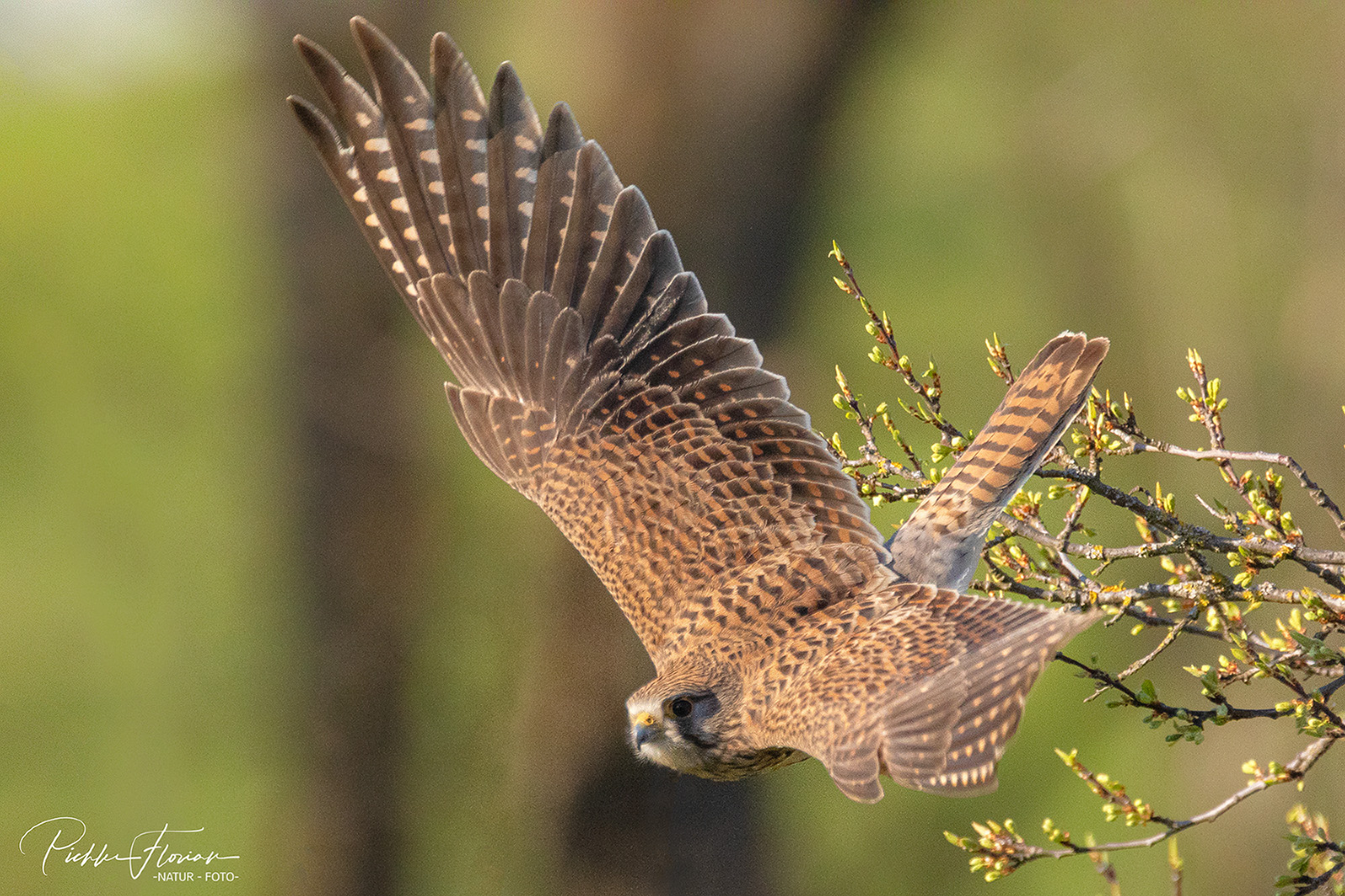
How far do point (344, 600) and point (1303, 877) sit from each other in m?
4.89

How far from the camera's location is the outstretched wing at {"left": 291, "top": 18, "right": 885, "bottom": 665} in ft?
10.1

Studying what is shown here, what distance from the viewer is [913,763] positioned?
2.33 metres

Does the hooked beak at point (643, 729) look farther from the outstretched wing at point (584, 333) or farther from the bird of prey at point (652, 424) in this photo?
the outstretched wing at point (584, 333)

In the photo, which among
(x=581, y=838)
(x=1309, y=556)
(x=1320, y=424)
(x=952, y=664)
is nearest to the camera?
(x=1309, y=556)

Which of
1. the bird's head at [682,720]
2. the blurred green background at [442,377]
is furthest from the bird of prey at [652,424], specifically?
the blurred green background at [442,377]

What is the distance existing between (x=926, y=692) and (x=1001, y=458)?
78 cm

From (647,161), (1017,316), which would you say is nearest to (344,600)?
(647,161)

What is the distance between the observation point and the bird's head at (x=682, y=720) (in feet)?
9.49

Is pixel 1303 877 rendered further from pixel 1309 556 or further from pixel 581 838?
pixel 581 838

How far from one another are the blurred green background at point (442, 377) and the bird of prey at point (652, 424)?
2.36m

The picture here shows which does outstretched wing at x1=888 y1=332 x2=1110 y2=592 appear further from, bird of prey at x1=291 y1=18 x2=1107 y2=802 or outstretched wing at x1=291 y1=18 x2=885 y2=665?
outstretched wing at x1=291 y1=18 x2=885 y2=665

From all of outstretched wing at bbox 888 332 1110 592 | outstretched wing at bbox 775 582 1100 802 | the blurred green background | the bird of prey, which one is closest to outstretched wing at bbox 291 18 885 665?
the bird of prey

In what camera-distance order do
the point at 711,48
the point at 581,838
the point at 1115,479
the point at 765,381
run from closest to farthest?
the point at 765,381
the point at 711,48
the point at 581,838
the point at 1115,479

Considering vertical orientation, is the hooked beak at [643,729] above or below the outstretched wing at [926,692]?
below
